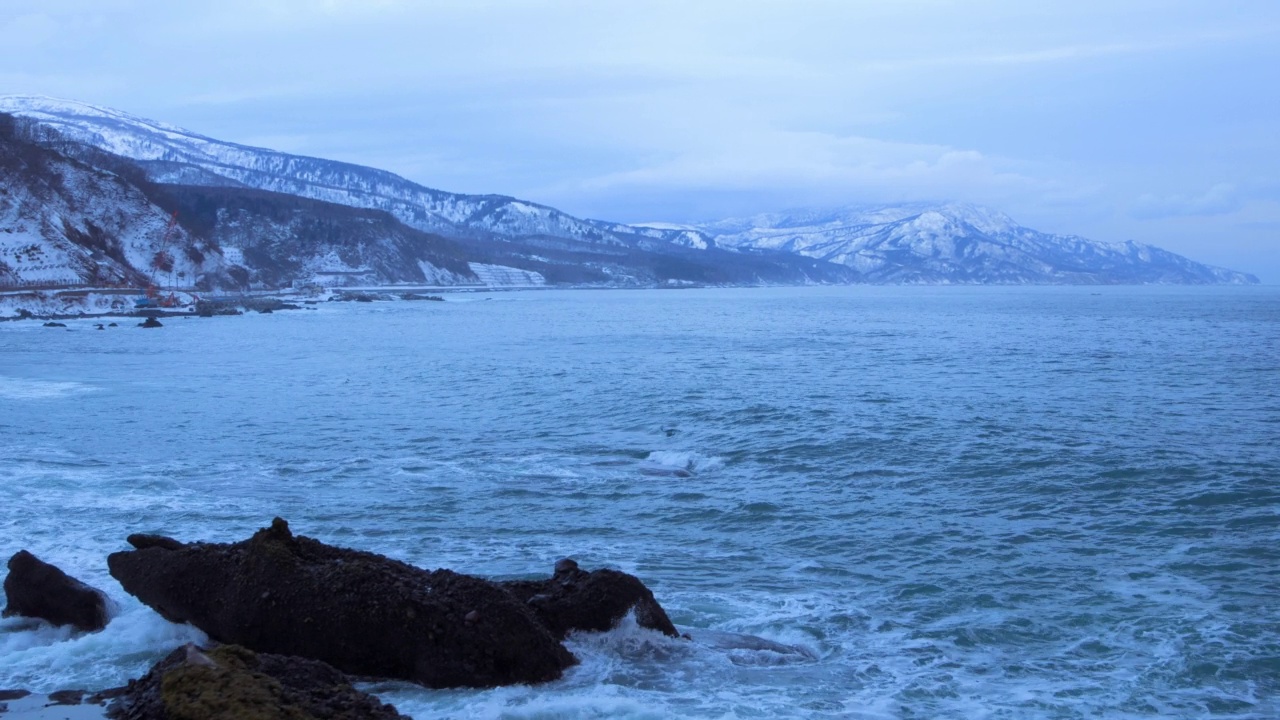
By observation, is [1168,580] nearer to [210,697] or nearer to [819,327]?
[210,697]

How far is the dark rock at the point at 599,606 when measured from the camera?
9742mm

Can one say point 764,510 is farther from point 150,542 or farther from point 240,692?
point 240,692

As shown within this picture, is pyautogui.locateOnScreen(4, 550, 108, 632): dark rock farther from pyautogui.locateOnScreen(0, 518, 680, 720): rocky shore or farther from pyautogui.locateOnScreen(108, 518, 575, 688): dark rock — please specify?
pyautogui.locateOnScreen(108, 518, 575, 688): dark rock

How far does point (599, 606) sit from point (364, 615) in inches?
83.8

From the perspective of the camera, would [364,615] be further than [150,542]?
No

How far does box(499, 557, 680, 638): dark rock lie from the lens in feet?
32.0

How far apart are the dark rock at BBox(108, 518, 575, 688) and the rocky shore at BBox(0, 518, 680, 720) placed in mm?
11

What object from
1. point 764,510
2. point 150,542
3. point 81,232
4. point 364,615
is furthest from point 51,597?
point 81,232

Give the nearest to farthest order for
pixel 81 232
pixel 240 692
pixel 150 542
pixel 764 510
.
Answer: pixel 240 692 → pixel 150 542 → pixel 764 510 → pixel 81 232

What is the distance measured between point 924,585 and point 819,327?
66.1 metres

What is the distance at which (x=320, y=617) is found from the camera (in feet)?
30.1

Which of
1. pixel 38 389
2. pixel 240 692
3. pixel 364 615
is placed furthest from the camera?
pixel 38 389

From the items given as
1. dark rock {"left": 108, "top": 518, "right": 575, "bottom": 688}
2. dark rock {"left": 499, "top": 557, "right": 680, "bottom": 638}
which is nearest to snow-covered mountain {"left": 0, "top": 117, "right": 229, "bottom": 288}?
dark rock {"left": 108, "top": 518, "right": 575, "bottom": 688}

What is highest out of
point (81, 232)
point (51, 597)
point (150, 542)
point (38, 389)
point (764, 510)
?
point (81, 232)
